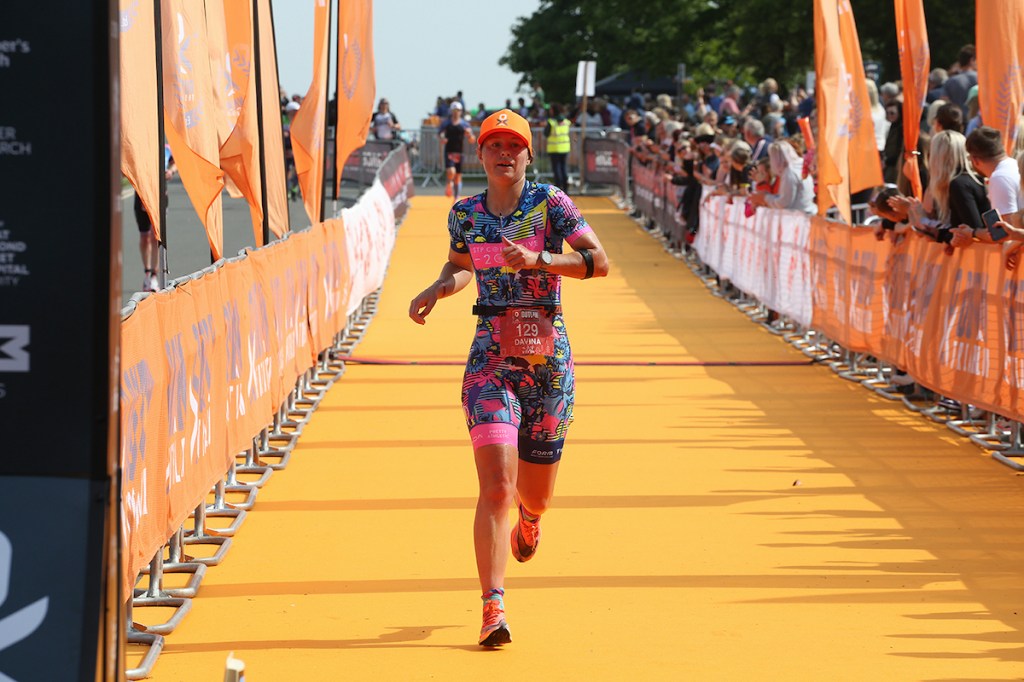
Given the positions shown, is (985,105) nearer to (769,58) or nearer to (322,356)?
(322,356)

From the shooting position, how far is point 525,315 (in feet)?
22.2

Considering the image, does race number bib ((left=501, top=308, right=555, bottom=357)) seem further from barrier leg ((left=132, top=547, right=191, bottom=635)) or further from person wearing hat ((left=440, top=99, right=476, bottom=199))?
person wearing hat ((left=440, top=99, right=476, bottom=199))

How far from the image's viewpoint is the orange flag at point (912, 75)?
13.7 meters

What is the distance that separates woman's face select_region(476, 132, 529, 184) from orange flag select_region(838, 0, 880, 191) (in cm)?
1003

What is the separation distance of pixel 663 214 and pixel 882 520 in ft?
76.8

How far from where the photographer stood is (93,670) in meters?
3.55

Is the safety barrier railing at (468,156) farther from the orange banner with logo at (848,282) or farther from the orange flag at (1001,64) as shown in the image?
the orange flag at (1001,64)

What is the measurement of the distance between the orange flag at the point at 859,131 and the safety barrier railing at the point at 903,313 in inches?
22.0

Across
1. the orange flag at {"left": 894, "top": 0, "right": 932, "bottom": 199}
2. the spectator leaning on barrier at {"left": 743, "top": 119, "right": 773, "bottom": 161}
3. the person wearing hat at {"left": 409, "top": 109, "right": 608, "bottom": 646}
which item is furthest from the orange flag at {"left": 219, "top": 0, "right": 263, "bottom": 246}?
the spectator leaning on barrier at {"left": 743, "top": 119, "right": 773, "bottom": 161}

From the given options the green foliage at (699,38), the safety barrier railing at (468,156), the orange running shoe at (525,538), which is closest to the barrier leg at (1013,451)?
the orange running shoe at (525,538)

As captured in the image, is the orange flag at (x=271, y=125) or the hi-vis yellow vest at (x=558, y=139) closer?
the orange flag at (x=271, y=125)

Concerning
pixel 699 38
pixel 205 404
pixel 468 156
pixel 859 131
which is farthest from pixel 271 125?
pixel 699 38

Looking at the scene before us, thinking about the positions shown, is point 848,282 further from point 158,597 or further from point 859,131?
point 158,597

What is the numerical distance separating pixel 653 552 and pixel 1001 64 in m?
5.98
